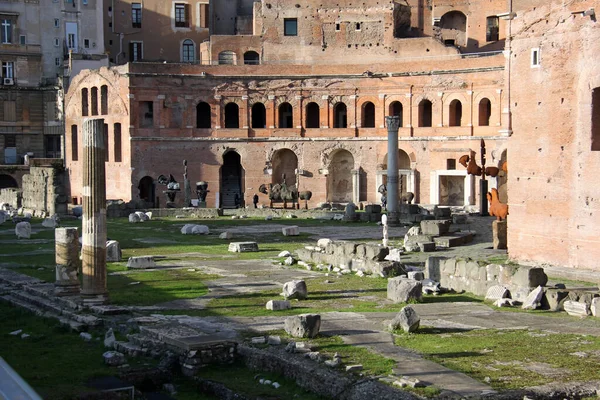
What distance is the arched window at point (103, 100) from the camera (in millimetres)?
47688

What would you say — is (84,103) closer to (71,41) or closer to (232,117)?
(71,41)

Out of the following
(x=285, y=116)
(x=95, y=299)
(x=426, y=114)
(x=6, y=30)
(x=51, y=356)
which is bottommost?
(x=51, y=356)

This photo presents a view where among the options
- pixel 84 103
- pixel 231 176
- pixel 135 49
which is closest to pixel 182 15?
pixel 135 49

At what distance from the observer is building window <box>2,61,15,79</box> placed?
5356cm

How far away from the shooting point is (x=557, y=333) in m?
13.3

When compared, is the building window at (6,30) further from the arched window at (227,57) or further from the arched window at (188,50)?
the arched window at (227,57)

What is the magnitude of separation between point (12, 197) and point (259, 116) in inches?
558

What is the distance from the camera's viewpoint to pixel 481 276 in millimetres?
17156

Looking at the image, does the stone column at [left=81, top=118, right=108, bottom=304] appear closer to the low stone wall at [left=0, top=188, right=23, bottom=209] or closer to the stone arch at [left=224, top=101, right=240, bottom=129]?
the low stone wall at [left=0, top=188, right=23, bottom=209]

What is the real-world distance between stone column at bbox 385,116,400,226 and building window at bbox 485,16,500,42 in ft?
63.1

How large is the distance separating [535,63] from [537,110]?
3.77 feet

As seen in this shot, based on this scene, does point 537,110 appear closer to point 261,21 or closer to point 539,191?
point 539,191

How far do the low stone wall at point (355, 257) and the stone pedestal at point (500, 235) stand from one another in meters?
5.00

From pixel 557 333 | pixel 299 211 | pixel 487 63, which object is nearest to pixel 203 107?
pixel 299 211
